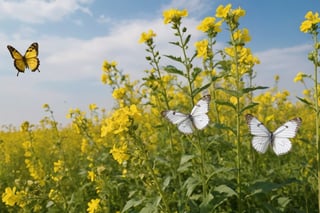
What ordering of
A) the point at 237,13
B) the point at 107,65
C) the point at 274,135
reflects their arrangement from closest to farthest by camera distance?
1. the point at 274,135
2. the point at 237,13
3. the point at 107,65

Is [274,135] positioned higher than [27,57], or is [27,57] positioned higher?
[27,57]

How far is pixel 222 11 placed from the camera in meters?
3.43

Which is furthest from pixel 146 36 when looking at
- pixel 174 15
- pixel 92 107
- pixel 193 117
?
pixel 92 107

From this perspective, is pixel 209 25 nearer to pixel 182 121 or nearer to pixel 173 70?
pixel 173 70

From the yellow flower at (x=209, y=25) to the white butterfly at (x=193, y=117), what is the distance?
1264mm

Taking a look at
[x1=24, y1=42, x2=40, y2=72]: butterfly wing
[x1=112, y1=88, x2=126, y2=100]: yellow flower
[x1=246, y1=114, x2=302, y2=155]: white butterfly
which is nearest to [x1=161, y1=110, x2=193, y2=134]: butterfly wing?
[x1=246, y1=114, x2=302, y2=155]: white butterfly

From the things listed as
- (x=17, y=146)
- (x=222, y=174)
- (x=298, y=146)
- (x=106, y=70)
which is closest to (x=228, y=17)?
(x=222, y=174)

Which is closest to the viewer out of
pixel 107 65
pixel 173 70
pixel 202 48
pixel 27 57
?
pixel 27 57

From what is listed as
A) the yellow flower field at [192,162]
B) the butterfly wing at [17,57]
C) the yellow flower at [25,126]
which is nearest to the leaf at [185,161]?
the yellow flower field at [192,162]

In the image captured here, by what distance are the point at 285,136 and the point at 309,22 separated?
1268mm

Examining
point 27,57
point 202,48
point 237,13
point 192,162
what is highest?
point 237,13

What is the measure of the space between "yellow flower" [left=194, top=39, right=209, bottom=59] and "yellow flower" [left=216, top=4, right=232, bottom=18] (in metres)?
0.42

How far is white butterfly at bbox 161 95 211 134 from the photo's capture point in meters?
2.60

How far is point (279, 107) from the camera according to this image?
689cm
